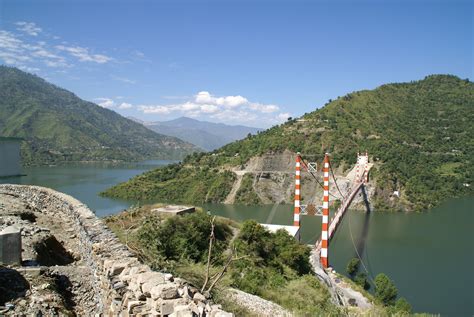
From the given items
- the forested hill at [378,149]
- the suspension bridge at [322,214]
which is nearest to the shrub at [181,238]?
the suspension bridge at [322,214]

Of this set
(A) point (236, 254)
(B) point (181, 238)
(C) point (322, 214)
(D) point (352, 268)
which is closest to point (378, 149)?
(D) point (352, 268)

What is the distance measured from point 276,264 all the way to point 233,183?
2475 cm

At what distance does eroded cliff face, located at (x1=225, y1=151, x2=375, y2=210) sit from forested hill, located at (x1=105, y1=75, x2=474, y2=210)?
2.75 feet

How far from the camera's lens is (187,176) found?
35031 millimetres

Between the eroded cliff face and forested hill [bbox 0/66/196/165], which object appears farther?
forested hill [bbox 0/66/196/165]

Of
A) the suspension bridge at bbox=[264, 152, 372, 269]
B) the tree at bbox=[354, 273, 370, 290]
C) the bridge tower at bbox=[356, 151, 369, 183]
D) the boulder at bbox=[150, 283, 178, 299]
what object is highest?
the bridge tower at bbox=[356, 151, 369, 183]

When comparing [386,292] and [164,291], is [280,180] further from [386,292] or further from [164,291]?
[164,291]

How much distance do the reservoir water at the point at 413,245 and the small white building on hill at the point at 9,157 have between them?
228 mm

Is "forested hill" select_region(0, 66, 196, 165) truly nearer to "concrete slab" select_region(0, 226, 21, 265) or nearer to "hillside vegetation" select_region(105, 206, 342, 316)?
"hillside vegetation" select_region(105, 206, 342, 316)

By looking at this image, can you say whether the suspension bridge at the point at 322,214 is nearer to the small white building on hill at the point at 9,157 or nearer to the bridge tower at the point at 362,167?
the small white building on hill at the point at 9,157

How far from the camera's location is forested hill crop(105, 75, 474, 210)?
31062 millimetres

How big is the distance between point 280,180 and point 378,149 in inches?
363

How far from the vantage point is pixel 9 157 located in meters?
9.36

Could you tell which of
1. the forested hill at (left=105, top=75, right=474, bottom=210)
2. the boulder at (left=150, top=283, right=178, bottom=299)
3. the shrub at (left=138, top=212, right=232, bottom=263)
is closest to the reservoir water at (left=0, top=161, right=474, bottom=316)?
the forested hill at (left=105, top=75, right=474, bottom=210)
